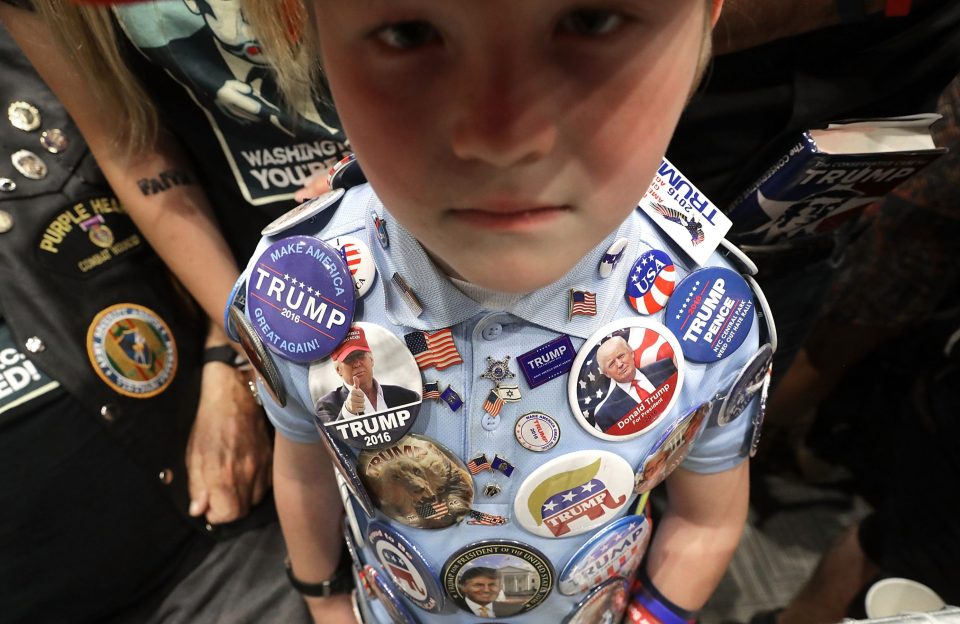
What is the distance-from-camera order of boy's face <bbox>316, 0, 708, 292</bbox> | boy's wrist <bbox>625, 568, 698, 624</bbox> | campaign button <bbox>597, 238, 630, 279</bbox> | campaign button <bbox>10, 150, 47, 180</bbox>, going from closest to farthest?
1. boy's face <bbox>316, 0, 708, 292</bbox>
2. campaign button <bbox>597, 238, 630, 279</bbox>
3. boy's wrist <bbox>625, 568, 698, 624</bbox>
4. campaign button <bbox>10, 150, 47, 180</bbox>

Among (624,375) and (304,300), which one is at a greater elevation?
(304,300)

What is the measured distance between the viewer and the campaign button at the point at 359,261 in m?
0.49

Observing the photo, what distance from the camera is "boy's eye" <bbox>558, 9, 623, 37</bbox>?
0.92ft

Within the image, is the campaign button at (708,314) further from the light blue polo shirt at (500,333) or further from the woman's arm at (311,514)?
the woman's arm at (311,514)

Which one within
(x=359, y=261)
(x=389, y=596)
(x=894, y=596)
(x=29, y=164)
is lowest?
(x=894, y=596)

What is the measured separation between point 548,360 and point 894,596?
0.71 meters

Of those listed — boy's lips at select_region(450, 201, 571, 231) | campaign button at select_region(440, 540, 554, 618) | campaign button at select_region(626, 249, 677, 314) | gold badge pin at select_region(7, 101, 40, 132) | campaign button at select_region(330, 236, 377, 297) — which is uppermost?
gold badge pin at select_region(7, 101, 40, 132)

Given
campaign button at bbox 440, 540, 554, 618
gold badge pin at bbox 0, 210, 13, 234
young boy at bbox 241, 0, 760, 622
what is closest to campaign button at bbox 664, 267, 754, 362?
young boy at bbox 241, 0, 760, 622

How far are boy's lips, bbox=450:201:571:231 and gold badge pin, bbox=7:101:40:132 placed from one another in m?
0.74

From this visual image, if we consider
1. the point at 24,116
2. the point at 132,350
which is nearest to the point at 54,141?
the point at 24,116

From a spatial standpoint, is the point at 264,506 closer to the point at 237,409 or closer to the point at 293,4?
the point at 237,409

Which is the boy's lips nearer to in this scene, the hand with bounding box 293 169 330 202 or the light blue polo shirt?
the light blue polo shirt

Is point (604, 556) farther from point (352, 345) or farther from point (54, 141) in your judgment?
point (54, 141)

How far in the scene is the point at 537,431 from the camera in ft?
1.61
